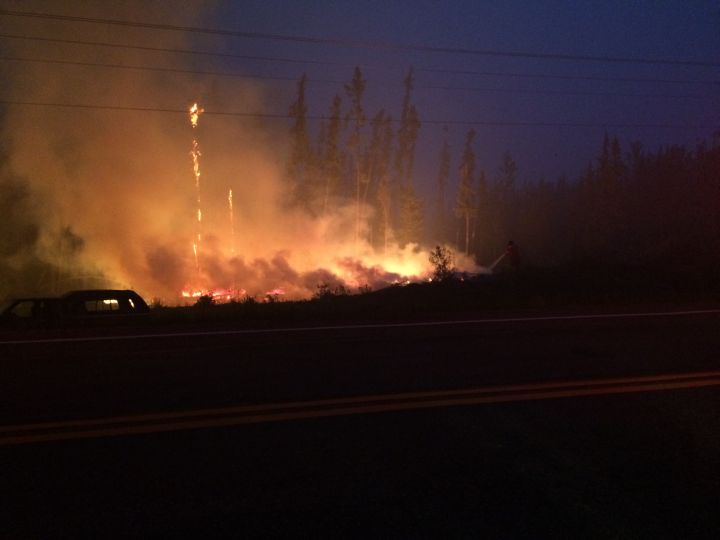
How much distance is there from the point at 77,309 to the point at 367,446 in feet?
32.9

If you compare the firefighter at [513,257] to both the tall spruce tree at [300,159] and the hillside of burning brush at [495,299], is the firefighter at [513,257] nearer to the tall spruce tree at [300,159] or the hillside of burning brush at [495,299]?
the hillside of burning brush at [495,299]

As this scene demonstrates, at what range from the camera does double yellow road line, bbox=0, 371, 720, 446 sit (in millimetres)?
5273

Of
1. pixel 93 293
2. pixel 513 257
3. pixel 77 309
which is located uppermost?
pixel 513 257

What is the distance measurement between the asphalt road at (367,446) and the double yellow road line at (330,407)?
4 cm

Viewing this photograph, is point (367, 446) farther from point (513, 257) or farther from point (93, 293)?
point (513, 257)

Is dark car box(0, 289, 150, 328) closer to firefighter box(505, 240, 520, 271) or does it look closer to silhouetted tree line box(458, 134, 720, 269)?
firefighter box(505, 240, 520, 271)

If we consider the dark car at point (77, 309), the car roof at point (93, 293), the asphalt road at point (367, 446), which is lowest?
the asphalt road at point (367, 446)

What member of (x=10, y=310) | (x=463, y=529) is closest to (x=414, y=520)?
(x=463, y=529)

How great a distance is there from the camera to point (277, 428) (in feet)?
17.4

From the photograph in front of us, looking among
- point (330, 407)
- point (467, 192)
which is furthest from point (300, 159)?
point (330, 407)

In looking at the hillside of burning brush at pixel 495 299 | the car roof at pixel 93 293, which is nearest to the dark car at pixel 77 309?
the car roof at pixel 93 293

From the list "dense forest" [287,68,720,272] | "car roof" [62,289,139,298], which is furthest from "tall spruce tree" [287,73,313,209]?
"car roof" [62,289,139,298]

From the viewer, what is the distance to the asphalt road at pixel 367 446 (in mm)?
3664

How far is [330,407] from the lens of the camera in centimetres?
Result: 597
